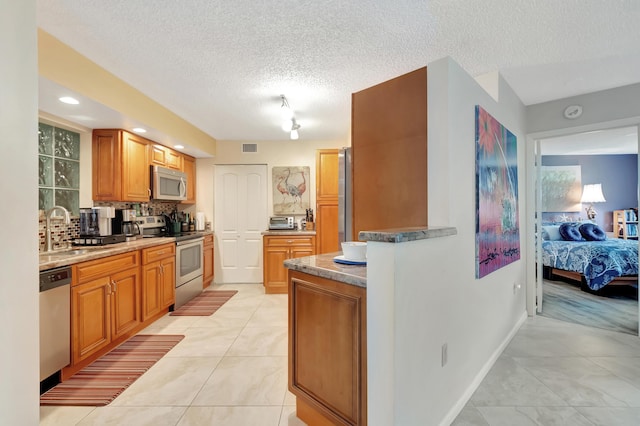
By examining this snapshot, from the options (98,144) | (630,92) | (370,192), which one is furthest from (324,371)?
(630,92)

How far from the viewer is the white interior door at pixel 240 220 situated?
521cm

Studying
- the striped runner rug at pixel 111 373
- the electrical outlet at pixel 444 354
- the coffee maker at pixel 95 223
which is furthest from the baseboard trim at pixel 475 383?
the coffee maker at pixel 95 223

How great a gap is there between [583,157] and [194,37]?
8.06 m

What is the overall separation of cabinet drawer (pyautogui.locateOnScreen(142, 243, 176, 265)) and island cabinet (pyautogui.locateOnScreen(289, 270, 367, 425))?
2.13m

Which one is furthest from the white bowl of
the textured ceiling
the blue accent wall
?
the blue accent wall

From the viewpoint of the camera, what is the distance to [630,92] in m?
2.94

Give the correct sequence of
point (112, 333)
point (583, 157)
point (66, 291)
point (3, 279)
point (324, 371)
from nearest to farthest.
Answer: point (3, 279) → point (324, 371) → point (66, 291) → point (112, 333) → point (583, 157)

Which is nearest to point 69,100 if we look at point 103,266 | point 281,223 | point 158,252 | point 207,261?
point 103,266

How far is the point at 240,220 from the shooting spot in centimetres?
524

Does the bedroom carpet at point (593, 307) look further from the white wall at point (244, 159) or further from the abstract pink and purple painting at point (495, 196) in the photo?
the white wall at point (244, 159)

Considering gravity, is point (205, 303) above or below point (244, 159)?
below

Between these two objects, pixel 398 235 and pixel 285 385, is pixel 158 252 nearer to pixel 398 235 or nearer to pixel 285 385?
pixel 285 385

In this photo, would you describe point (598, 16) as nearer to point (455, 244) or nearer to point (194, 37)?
point (455, 244)

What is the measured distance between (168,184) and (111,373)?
2555 millimetres
